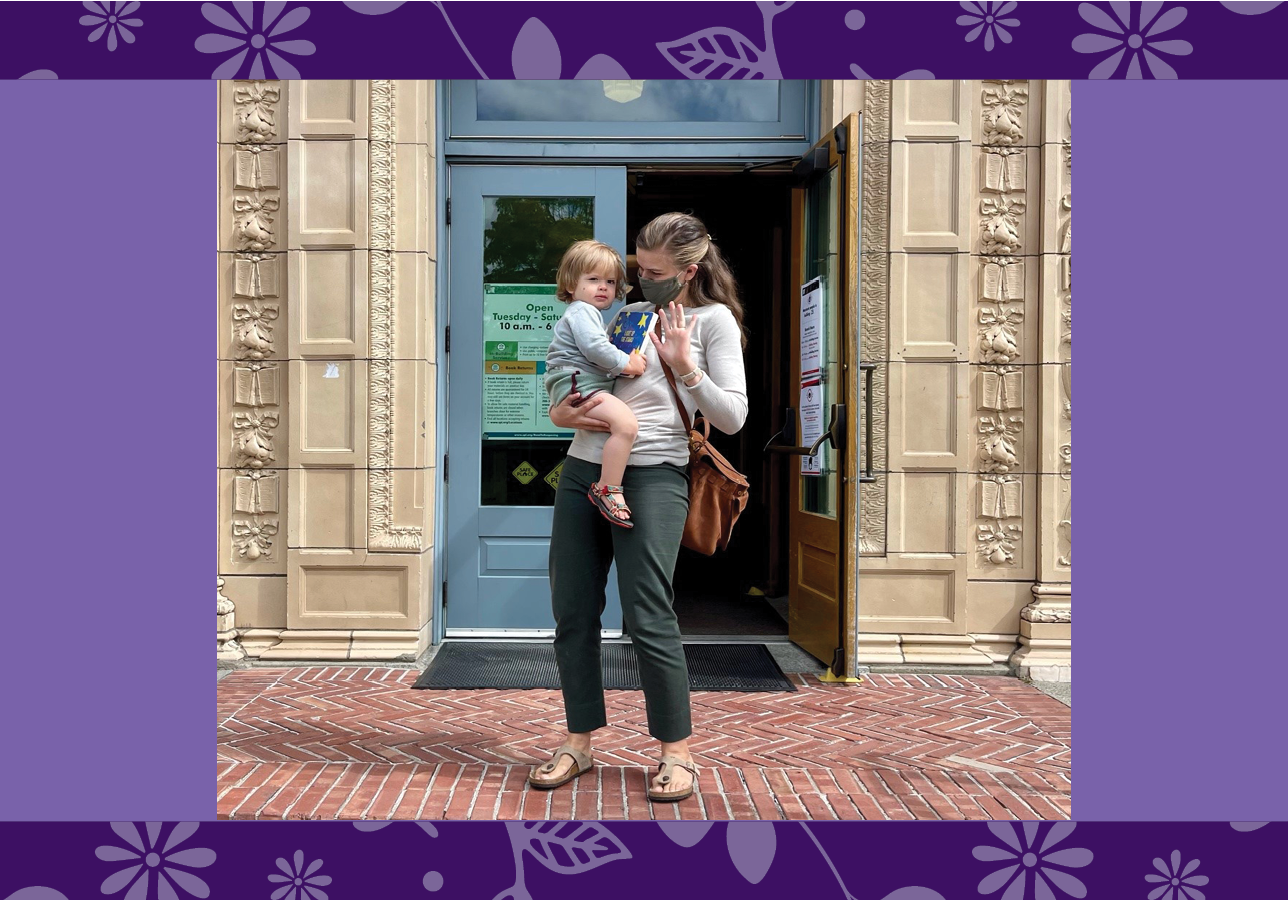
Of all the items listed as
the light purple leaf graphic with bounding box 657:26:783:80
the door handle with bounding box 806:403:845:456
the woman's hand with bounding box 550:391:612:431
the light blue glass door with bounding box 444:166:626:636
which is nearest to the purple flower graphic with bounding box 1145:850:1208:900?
the woman's hand with bounding box 550:391:612:431

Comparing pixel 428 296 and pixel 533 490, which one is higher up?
pixel 428 296

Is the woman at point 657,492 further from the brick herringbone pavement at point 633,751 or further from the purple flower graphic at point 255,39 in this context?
the purple flower graphic at point 255,39

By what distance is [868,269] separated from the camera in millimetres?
5523

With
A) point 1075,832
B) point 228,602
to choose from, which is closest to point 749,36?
point 1075,832

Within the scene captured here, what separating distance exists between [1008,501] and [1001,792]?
2.32 metres

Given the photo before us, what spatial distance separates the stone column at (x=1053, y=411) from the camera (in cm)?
544

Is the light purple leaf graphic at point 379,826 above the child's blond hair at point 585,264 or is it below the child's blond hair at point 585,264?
below

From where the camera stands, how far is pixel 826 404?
212 inches

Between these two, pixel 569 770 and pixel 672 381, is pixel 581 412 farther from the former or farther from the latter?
pixel 569 770

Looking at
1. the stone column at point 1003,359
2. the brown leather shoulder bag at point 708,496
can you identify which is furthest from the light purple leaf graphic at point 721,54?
the stone column at point 1003,359

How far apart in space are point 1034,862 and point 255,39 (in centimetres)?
281

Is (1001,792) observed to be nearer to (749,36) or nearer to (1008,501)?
(1008,501)
